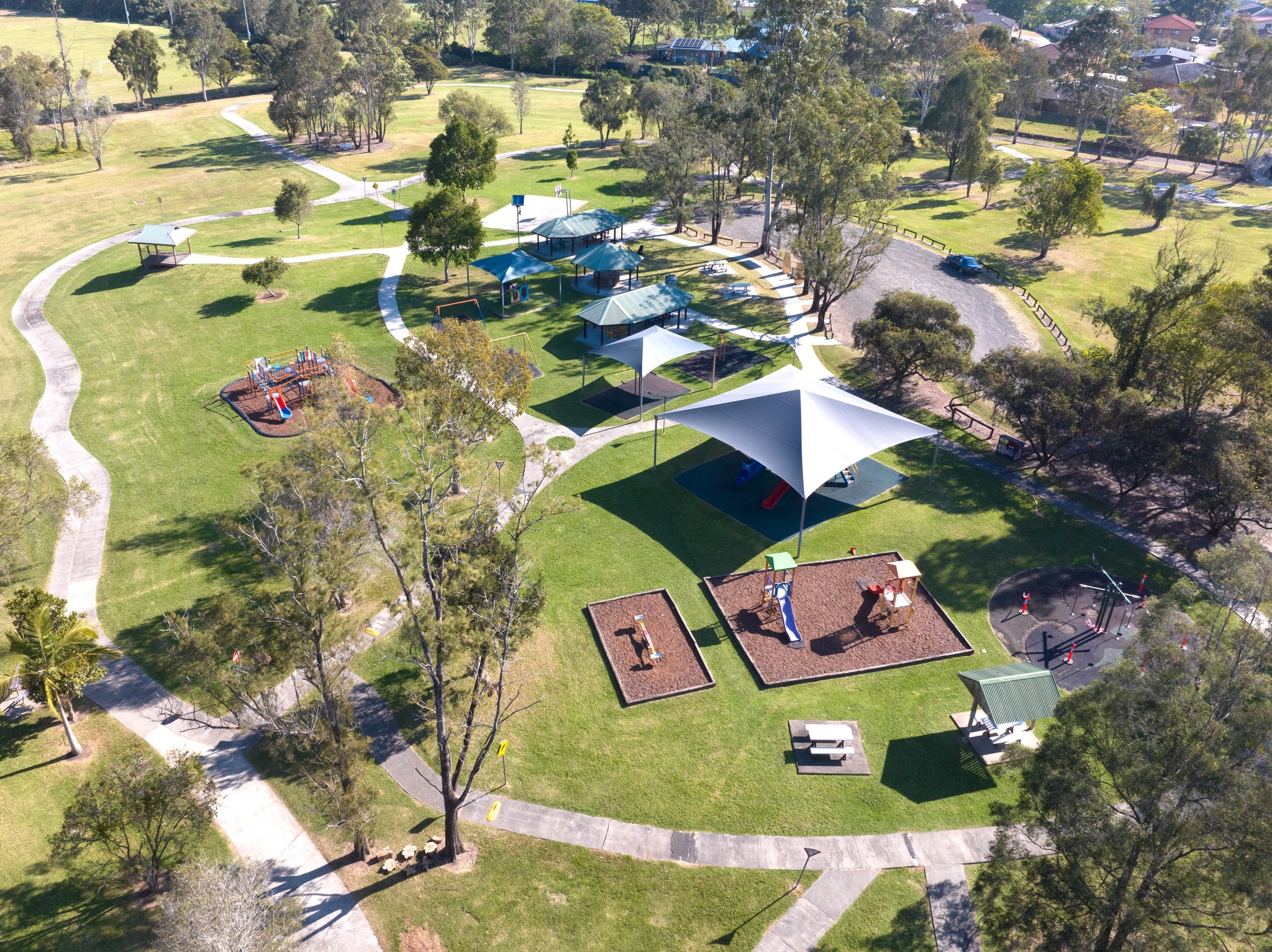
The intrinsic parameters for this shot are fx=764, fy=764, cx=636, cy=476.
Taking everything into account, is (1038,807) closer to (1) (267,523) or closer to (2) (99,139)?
(1) (267,523)

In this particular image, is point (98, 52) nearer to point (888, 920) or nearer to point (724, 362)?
point (724, 362)

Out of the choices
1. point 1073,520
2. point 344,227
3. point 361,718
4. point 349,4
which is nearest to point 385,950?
point 361,718

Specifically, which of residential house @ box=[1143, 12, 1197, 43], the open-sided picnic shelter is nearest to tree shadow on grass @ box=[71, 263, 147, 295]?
the open-sided picnic shelter

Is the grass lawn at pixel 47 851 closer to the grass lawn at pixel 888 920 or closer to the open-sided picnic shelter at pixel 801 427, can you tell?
the grass lawn at pixel 888 920

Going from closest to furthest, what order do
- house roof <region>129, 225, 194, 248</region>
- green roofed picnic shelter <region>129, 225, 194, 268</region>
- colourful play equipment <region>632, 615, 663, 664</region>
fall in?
colourful play equipment <region>632, 615, 663, 664</region>
house roof <region>129, 225, 194, 248</region>
green roofed picnic shelter <region>129, 225, 194, 268</region>

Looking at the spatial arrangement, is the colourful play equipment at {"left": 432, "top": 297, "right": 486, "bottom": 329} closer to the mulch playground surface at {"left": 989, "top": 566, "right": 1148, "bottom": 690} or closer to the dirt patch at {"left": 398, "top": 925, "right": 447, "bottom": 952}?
the mulch playground surface at {"left": 989, "top": 566, "right": 1148, "bottom": 690}

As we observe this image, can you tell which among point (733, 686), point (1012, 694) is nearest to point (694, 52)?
point (733, 686)

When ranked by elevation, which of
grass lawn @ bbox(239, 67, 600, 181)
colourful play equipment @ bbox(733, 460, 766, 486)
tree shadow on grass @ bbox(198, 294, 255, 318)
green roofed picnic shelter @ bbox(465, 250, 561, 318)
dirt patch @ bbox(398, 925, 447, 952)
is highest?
grass lawn @ bbox(239, 67, 600, 181)
